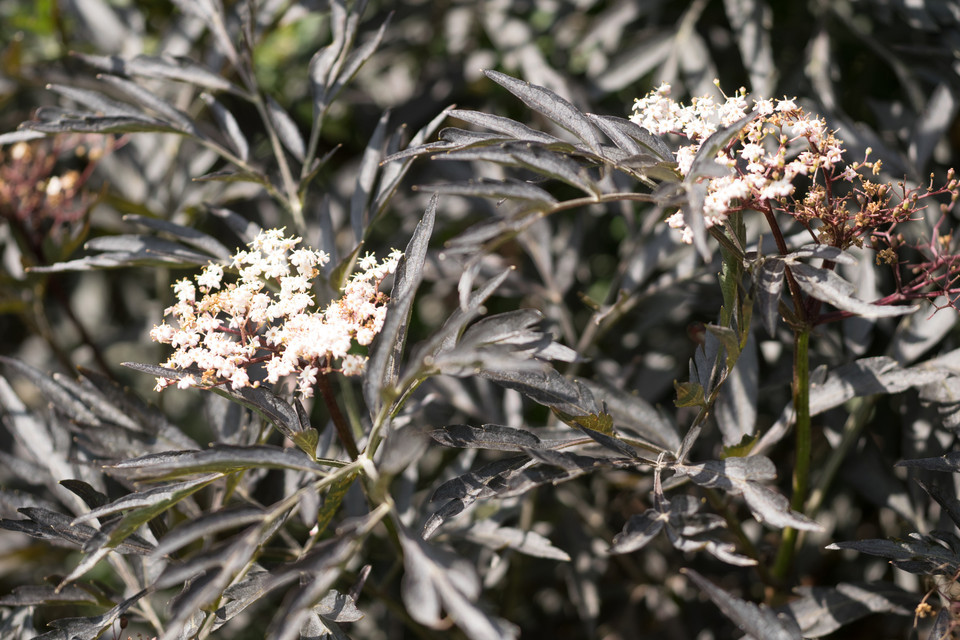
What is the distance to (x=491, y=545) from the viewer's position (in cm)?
101

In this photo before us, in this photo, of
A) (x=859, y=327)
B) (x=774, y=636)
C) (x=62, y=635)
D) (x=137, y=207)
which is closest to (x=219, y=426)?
(x=62, y=635)

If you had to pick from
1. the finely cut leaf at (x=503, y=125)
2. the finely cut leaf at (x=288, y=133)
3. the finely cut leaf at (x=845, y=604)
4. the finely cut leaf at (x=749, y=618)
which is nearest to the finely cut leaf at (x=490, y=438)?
the finely cut leaf at (x=749, y=618)

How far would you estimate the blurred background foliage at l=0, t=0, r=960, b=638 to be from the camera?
1278mm

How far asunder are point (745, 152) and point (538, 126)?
3.17ft

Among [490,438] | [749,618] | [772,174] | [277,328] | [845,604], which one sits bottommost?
[845,604]

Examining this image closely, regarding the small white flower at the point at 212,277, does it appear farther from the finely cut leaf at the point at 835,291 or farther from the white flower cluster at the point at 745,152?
the finely cut leaf at the point at 835,291

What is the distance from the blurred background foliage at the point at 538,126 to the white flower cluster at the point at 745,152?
40 cm

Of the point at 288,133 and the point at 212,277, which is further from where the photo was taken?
the point at 288,133

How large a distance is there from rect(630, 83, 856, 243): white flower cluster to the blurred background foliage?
0.40 metres

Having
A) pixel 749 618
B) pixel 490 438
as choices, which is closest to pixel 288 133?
pixel 490 438

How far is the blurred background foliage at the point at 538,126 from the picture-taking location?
1278mm

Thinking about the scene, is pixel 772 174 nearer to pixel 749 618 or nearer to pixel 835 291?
pixel 835 291

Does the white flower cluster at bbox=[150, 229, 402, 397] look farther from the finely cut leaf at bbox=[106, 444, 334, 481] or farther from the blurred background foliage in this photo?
the blurred background foliage

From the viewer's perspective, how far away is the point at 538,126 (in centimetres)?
169
